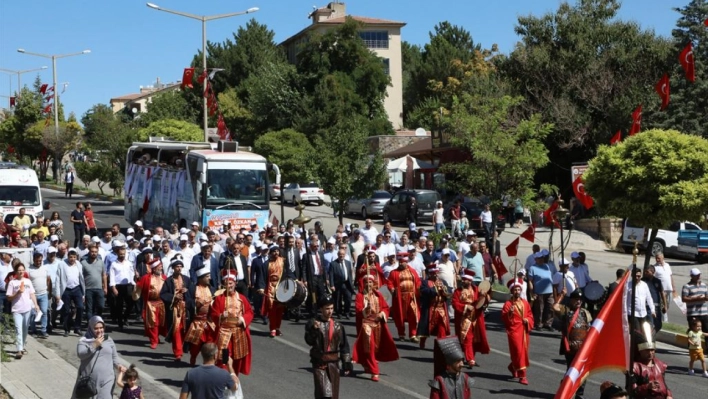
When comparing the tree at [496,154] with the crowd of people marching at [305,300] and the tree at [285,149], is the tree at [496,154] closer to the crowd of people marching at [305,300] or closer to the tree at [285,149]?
the crowd of people marching at [305,300]

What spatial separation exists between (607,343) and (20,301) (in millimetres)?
10064

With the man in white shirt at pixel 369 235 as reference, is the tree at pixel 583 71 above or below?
above

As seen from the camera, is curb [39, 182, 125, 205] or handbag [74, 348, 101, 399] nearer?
handbag [74, 348, 101, 399]

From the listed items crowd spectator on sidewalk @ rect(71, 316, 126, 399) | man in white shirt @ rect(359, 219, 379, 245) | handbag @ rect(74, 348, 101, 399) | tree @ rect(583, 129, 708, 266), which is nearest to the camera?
handbag @ rect(74, 348, 101, 399)

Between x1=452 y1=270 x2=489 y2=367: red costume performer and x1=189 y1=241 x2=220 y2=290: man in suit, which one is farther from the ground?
x1=189 y1=241 x2=220 y2=290: man in suit

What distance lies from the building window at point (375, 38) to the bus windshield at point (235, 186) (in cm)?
5587

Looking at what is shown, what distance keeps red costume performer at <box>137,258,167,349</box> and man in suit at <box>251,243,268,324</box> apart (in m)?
2.52

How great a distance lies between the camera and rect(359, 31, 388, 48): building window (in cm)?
8419

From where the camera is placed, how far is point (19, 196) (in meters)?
31.3

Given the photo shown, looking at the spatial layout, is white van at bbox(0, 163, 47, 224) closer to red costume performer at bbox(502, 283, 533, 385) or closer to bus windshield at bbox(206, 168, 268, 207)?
bus windshield at bbox(206, 168, 268, 207)

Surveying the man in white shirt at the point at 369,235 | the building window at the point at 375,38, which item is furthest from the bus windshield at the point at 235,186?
the building window at the point at 375,38

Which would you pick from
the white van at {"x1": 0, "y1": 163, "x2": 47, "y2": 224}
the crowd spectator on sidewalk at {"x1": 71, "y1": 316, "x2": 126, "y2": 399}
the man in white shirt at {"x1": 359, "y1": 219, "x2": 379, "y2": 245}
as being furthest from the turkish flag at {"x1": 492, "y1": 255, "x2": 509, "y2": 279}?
the white van at {"x1": 0, "y1": 163, "x2": 47, "y2": 224}

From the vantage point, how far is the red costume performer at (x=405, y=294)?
17406 millimetres

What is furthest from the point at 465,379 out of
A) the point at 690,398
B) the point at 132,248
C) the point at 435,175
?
the point at 435,175
